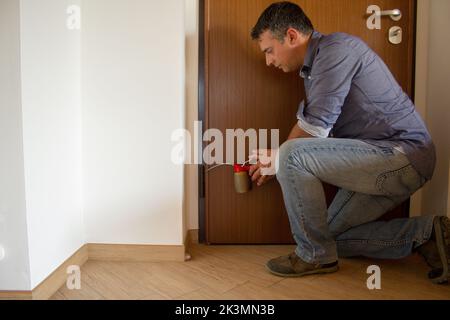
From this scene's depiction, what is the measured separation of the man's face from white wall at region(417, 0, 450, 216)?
590 millimetres

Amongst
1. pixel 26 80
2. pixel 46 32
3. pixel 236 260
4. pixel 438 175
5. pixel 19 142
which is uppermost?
pixel 46 32

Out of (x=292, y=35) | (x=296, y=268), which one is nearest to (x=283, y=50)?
(x=292, y=35)

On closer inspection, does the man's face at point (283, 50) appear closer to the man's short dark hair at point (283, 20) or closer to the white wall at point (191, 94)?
the man's short dark hair at point (283, 20)

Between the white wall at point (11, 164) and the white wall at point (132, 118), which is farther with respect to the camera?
the white wall at point (132, 118)

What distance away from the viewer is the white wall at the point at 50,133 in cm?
77

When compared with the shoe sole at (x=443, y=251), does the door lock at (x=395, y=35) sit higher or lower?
higher

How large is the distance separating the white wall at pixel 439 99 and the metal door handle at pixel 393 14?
15 cm

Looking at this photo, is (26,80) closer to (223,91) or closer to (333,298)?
(223,91)

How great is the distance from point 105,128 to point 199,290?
660 millimetres

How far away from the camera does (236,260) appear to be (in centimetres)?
112

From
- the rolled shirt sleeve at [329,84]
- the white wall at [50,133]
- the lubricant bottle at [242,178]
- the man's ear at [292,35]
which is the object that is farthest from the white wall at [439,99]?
the white wall at [50,133]

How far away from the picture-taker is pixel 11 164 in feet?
2.47

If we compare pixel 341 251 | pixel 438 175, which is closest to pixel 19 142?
pixel 341 251

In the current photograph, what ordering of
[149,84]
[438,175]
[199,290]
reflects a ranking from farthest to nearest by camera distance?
[438,175] < [149,84] < [199,290]
